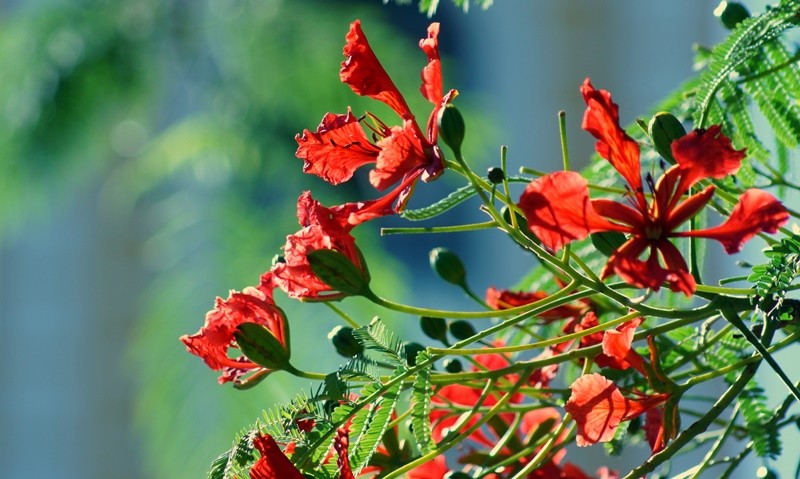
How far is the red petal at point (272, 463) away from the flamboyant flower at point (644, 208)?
8cm

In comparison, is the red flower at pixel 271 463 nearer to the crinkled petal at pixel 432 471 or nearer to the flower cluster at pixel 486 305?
the flower cluster at pixel 486 305

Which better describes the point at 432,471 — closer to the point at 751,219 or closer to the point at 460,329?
the point at 460,329

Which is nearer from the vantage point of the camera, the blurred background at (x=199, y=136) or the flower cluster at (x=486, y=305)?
the flower cluster at (x=486, y=305)

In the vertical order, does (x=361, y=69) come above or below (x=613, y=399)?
above

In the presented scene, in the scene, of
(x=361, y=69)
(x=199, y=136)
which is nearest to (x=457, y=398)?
(x=361, y=69)

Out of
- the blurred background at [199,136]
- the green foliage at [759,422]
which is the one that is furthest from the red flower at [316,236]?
the blurred background at [199,136]

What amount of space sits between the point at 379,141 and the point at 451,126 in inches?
0.9

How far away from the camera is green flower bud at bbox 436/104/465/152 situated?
1.03ft

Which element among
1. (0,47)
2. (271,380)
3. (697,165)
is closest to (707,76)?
(697,165)

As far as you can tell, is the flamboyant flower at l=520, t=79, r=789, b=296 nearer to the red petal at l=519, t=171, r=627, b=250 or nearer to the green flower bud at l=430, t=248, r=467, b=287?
the red petal at l=519, t=171, r=627, b=250

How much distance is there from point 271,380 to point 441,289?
5.24 ft

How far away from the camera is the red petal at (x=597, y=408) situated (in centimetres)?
30

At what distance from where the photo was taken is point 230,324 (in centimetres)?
34

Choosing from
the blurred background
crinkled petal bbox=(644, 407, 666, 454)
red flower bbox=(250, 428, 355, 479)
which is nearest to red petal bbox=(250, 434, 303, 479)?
red flower bbox=(250, 428, 355, 479)
